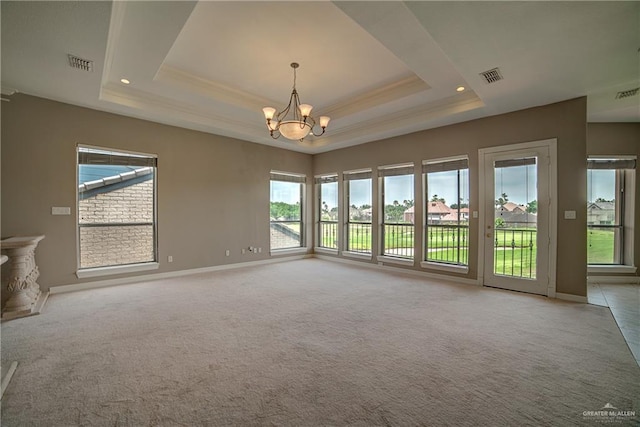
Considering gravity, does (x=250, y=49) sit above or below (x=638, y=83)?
above

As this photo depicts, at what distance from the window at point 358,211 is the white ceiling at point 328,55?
1969mm

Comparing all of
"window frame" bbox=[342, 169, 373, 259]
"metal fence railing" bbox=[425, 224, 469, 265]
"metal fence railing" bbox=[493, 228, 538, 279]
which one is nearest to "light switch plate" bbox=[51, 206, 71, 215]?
"window frame" bbox=[342, 169, 373, 259]

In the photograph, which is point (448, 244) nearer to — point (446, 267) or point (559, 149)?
point (446, 267)

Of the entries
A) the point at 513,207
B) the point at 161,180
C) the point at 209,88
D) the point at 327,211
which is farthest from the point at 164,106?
the point at 513,207

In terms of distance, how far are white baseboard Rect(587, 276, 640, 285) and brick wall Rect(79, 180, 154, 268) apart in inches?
321

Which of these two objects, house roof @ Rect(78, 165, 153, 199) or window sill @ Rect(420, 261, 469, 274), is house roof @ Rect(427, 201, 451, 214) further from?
house roof @ Rect(78, 165, 153, 199)

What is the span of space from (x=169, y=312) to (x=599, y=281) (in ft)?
23.4

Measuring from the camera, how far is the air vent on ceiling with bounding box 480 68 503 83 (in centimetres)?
317

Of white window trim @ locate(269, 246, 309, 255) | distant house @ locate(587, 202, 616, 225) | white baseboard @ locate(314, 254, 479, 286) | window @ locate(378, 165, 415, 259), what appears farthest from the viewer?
white window trim @ locate(269, 246, 309, 255)

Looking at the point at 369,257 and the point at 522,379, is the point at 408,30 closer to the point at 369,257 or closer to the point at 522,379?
the point at 522,379

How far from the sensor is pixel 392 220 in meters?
6.02

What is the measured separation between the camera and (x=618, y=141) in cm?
503

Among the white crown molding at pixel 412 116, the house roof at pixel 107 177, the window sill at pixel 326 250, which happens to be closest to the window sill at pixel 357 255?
the window sill at pixel 326 250

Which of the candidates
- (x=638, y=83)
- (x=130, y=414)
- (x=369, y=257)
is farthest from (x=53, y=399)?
(x=638, y=83)
